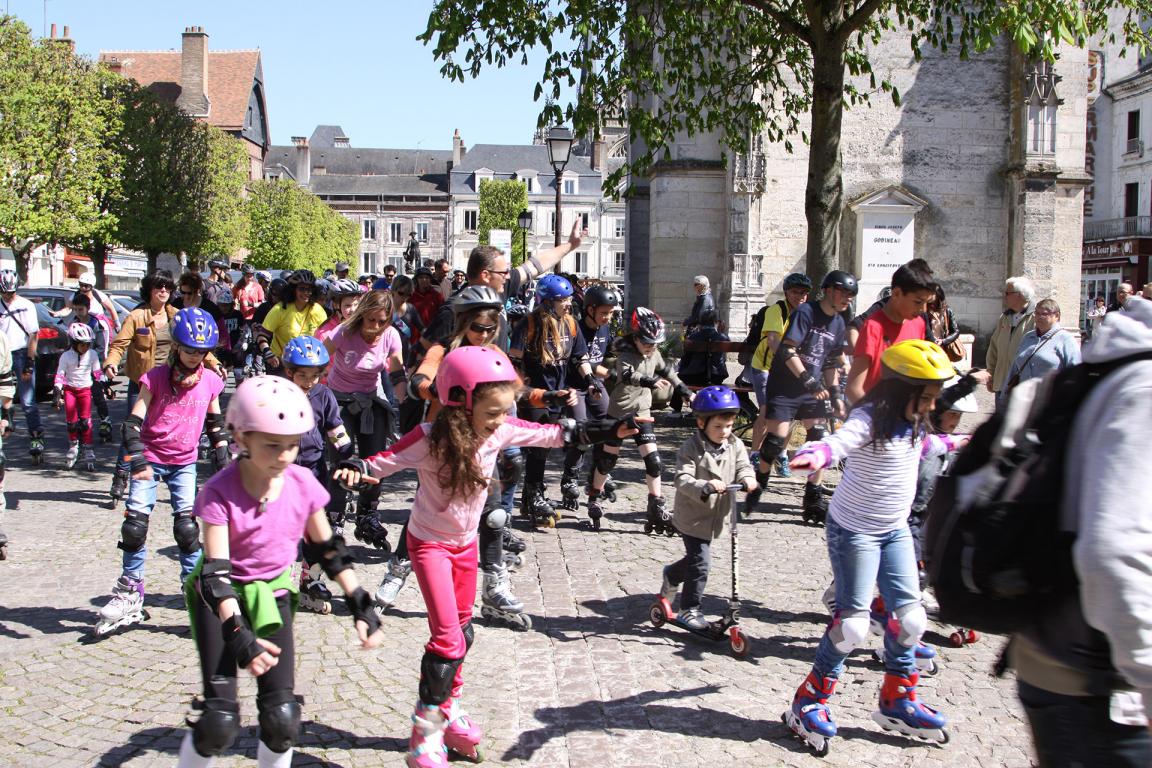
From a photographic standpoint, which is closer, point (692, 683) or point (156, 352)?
point (692, 683)

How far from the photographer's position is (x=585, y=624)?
19.9 ft

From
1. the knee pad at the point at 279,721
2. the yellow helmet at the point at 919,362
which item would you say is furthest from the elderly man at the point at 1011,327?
the knee pad at the point at 279,721

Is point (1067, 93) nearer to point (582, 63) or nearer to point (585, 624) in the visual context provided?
point (582, 63)

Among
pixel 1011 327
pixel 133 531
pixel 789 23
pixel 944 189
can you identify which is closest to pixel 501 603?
pixel 133 531

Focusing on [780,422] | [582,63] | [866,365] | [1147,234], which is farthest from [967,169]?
[1147,234]

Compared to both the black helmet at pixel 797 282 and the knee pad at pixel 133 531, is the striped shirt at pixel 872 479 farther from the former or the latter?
the black helmet at pixel 797 282

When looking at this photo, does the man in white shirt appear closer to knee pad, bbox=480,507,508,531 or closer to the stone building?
knee pad, bbox=480,507,508,531

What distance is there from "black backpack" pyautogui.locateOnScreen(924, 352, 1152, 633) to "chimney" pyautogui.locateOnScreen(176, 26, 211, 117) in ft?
239

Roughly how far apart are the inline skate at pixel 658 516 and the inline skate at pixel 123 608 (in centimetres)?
364

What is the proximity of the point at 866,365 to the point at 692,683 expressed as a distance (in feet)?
7.57

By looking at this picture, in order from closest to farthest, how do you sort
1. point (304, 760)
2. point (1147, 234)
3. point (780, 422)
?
1. point (304, 760)
2. point (780, 422)
3. point (1147, 234)

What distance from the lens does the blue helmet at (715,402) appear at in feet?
18.7

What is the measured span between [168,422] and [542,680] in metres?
2.67

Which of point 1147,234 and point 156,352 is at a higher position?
point 1147,234
